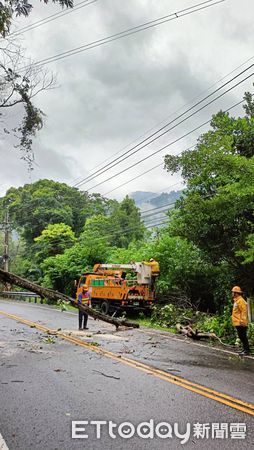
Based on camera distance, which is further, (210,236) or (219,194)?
(210,236)

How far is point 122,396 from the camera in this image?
634 centimetres

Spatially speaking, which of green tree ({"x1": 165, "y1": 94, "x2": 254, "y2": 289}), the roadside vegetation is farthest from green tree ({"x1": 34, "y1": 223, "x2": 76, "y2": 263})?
green tree ({"x1": 165, "y1": 94, "x2": 254, "y2": 289})

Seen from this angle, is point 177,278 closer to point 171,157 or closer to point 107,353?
point 171,157

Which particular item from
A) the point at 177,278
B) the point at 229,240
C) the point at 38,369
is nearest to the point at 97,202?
the point at 177,278

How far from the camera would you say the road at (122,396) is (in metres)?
4.68

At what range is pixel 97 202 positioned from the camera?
5688 centimetres

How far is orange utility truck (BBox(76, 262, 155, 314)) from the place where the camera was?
67.1 feet

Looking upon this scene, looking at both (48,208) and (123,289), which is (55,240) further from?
(123,289)

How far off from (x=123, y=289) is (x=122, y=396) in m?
14.1

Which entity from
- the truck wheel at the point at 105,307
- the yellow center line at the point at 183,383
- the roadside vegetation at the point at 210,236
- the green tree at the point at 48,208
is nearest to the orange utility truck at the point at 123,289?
the truck wheel at the point at 105,307

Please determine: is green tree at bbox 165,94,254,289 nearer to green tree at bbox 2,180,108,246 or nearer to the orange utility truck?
the orange utility truck

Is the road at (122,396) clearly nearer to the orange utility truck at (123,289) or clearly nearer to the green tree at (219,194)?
the green tree at (219,194)

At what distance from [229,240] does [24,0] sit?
1104cm

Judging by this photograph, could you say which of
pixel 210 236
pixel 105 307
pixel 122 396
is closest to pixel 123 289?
pixel 105 307
